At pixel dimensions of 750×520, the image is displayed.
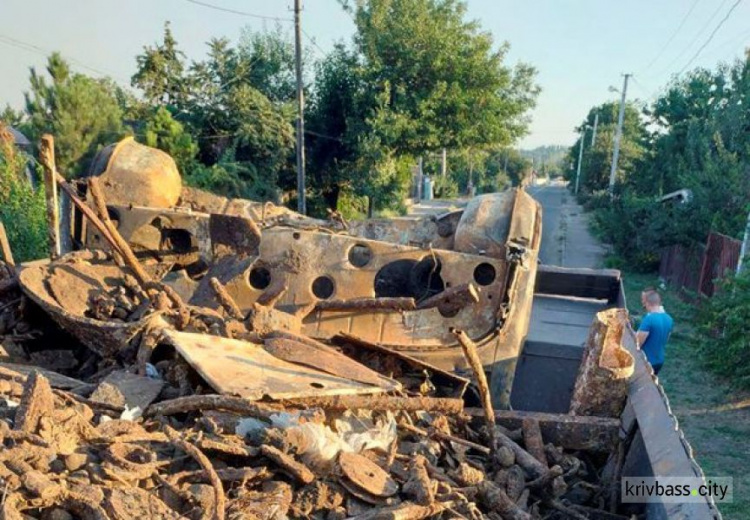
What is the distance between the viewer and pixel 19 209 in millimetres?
10703

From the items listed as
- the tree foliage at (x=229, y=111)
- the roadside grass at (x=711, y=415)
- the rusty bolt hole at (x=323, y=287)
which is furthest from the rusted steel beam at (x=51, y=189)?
the tree foliage at (x=229, y=111)

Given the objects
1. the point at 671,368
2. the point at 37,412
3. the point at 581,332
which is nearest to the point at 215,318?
the point at 37,412

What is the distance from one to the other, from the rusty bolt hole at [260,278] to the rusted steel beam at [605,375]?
2.13 m

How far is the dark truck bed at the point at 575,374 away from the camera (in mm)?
2662

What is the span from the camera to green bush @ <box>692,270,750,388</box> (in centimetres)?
736

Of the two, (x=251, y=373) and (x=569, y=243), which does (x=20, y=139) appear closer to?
(x=569, y=243)

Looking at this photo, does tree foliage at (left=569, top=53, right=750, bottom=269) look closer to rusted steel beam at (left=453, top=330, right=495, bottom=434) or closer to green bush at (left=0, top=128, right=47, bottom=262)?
rusted steel beam at (left=453, top=330, right=495, bottom=434)

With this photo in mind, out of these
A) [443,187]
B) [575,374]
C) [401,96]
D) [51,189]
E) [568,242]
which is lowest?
[443,187]

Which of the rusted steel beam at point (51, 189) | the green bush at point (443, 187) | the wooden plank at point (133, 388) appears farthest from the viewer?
the green bush at point (443, 187)

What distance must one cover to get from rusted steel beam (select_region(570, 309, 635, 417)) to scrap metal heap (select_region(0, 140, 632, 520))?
0.03 meters

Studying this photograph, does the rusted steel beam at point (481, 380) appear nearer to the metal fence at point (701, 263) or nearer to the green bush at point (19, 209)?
the metal fence at point (701, 263)

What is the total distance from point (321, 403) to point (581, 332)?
3.03 metres

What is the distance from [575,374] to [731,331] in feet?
13.6

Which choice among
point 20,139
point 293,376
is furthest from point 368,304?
point 20,139
